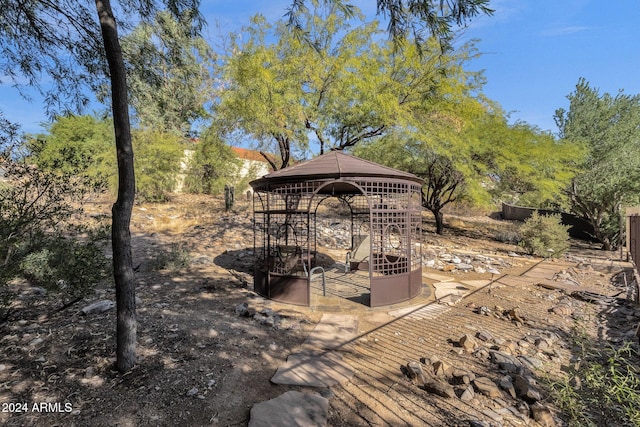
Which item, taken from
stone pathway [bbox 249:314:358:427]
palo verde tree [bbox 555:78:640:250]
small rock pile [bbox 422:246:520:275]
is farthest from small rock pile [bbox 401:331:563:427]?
palo verde tree [bbox 555:78:640:250]

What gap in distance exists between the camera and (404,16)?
10.9 feet

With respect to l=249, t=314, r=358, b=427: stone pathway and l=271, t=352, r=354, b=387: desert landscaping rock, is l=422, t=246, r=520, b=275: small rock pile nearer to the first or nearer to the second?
l=249, t=314, r=358, b=427: stone pathway

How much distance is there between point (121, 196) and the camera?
3.00 meters

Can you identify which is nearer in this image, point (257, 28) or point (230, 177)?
point (257, 28)

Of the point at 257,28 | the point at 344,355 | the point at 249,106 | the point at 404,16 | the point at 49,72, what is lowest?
the point at 344,355

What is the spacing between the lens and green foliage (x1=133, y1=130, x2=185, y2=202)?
14.3 metres

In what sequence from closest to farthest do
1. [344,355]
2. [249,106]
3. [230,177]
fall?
[344,355] → [249,106] → [230,177]

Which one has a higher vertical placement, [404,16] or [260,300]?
[404,16]

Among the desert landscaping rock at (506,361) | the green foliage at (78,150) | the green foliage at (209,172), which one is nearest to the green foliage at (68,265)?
the green foliage at (78,150)

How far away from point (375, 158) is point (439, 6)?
35.9 ft

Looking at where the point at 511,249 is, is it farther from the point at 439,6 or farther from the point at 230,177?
the point at 230,177

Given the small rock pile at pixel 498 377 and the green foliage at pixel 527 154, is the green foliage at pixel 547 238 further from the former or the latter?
the small rock pile at pixel 498 377

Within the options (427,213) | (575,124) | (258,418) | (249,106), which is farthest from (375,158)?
(258,418)

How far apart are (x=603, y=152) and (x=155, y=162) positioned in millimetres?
20234
